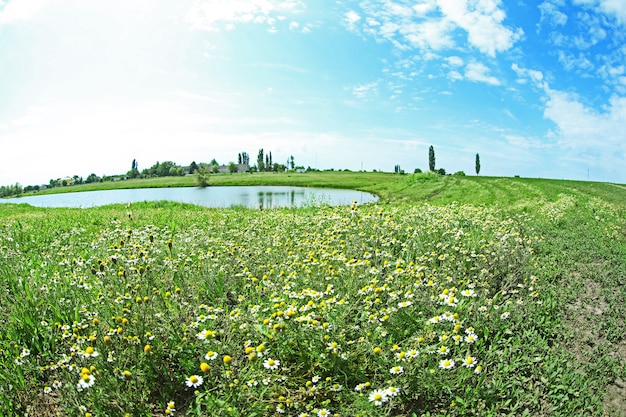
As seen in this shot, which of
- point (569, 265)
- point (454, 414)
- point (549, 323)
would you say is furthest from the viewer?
point (569, 265)

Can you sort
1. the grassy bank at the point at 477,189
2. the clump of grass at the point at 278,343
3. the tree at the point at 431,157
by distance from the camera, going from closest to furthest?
the clump of grass at the point at 278,343, the grassy bank at the point at 477,189, the tree at the point at 431,157

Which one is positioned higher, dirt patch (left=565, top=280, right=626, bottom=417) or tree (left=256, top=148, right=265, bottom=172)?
tree (left=256, top=148, right=265, bottom=172)

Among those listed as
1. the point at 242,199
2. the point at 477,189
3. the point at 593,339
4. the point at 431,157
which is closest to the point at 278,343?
the point at 593,339

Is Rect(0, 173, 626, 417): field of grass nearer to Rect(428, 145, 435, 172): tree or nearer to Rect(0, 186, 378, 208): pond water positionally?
Rect(0, 186, 378, 208): pond water

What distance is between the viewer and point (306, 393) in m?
3.17

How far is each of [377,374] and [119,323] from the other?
87.9 inches

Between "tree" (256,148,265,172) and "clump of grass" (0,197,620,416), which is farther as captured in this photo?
"tree" (256,148,265,172)

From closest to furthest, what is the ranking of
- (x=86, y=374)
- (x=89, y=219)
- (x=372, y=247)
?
(x=86, y=374) < (x=372, y=247) < (x=89, y=219)

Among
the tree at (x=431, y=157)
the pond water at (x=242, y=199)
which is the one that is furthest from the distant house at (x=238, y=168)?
the pond water at (x=242, y=199)

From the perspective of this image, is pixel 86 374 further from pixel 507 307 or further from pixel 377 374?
pixel 507 307

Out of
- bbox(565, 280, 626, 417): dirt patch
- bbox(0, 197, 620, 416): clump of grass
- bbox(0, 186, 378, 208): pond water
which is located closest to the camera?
bbox(0, 197, 620, 416): clump of grass

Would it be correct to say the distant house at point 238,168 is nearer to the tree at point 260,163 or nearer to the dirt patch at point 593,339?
the tree at point 260,163

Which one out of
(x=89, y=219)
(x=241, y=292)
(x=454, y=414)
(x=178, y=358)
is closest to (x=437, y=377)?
(x=454, y=414)

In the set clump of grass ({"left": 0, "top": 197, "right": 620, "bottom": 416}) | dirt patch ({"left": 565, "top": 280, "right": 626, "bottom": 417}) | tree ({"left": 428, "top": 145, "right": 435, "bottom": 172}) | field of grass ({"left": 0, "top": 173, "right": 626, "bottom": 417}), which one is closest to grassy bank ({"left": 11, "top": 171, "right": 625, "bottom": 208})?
dirt patch ({"left": 565, "top": 280, "right": 626, "bottom": 417})
